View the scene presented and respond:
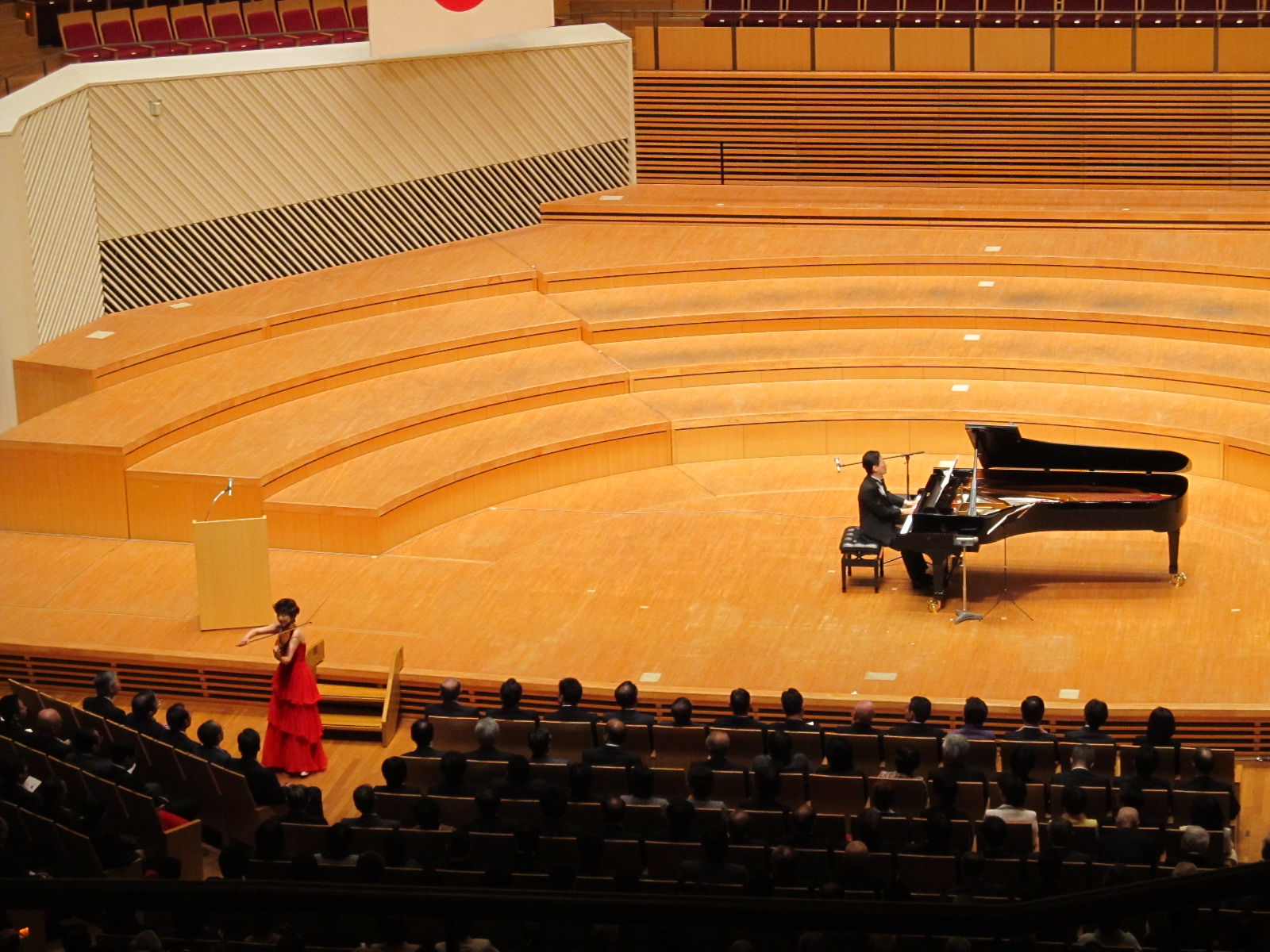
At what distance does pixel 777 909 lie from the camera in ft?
4.43

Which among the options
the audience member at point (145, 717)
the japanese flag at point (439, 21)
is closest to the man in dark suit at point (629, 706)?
the audience member at point (145, 717)

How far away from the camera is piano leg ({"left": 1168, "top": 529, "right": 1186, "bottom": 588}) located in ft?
25.2

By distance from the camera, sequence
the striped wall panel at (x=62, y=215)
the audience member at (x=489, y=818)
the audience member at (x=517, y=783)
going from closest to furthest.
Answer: the audience member at (x=489, y=818)
the audience member at (x=517, y=783)
the striped wall panel at (x=62, y=215)

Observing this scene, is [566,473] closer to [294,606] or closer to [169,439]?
[169,439]

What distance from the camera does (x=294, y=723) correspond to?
666cm

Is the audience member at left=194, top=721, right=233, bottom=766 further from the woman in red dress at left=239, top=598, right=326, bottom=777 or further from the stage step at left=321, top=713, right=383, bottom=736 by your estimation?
the stage step at left=321, top=713, right=383, bottom=736

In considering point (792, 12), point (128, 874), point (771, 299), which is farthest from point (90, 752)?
point (792, 12)

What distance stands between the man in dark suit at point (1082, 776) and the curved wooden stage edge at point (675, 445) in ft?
3.66

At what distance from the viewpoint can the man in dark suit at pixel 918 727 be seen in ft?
19.5

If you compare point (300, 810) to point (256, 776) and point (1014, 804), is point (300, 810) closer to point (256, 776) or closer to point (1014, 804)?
point (256, 776)

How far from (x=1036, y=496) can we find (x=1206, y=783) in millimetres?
2462

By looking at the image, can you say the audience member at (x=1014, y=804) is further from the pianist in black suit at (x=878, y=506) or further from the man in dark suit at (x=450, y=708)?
the pianist in black suit at (x=878, y=506)

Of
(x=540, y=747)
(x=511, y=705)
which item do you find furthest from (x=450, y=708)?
(x=540, y=747)

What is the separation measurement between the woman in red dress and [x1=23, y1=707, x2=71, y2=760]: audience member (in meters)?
0.88
